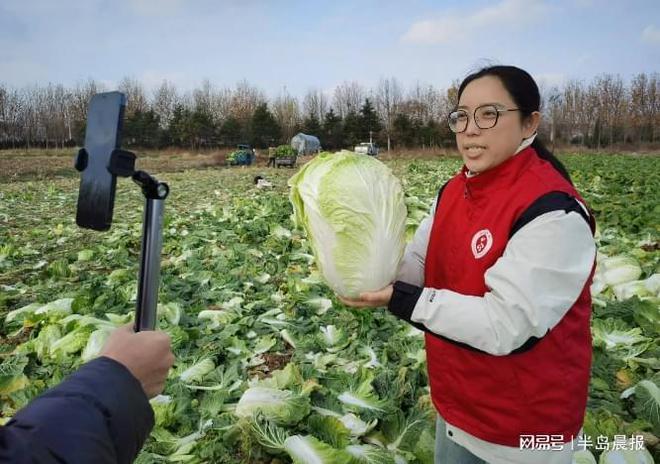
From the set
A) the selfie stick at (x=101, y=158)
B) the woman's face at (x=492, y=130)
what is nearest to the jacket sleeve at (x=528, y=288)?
the woman's face at (x=492, y=130)

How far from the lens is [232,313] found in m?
5.09

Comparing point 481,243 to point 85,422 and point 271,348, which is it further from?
point 271,348

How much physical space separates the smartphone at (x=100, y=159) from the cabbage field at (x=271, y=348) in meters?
1.88

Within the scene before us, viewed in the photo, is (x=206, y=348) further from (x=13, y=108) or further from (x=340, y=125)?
(x=13, y=108)

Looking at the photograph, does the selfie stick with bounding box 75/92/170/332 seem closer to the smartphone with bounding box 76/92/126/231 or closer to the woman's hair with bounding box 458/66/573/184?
the smartphone with bounding box 76/92/126/231

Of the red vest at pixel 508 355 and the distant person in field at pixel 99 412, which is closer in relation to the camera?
the distant person in field at pixel 99 412

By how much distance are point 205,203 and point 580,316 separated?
44.2 ft

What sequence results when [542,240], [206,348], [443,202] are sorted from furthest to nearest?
[206,348], [443,202], [542,240]

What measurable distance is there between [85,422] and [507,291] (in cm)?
126

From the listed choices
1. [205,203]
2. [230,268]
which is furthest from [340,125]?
[230,268]

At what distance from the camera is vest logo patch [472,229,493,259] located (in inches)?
71.0

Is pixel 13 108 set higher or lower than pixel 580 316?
higher

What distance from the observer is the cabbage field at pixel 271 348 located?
2.96 meters

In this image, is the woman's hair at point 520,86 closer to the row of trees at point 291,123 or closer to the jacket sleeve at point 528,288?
the jacket sleeve at point 528,288
